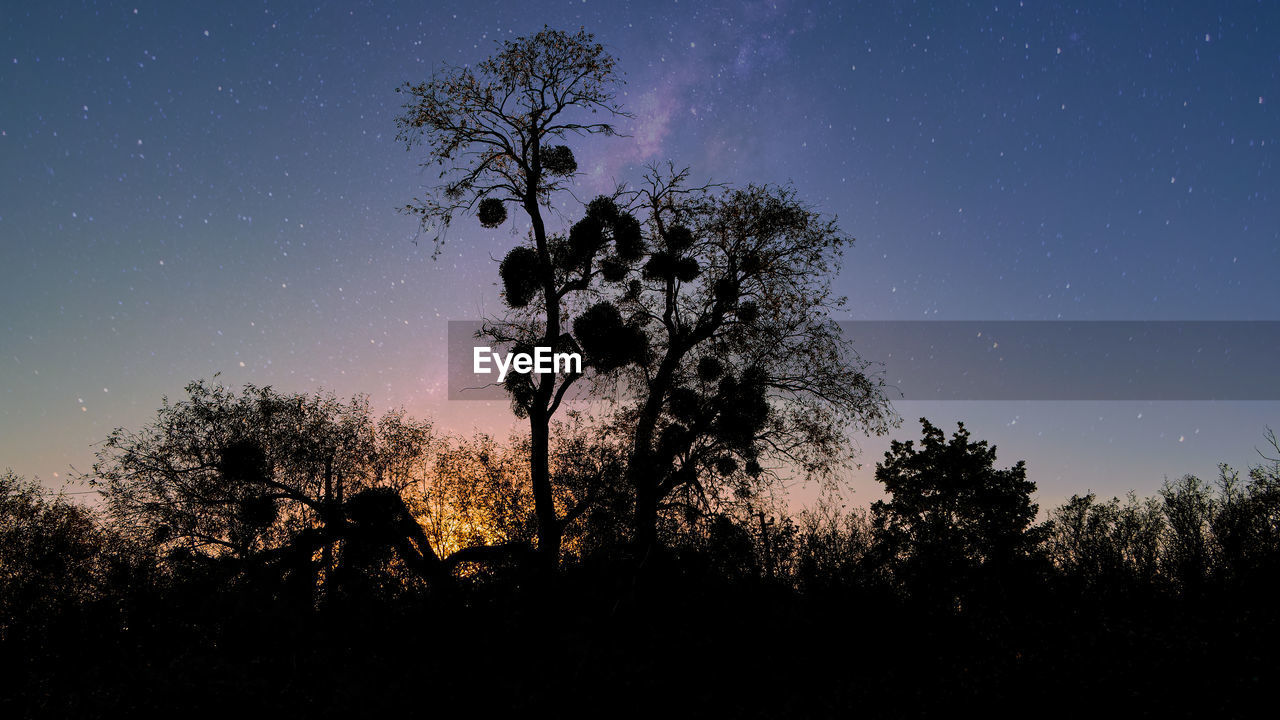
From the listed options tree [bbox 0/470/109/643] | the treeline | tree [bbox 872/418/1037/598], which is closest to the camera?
the treeline

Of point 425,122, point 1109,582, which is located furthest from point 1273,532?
point 425,122

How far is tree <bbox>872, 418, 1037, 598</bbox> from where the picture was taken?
101 ft

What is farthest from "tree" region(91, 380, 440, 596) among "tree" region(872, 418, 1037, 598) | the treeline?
"tree" region(872, 418, 1037, 598)

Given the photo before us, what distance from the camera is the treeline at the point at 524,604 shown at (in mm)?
13344

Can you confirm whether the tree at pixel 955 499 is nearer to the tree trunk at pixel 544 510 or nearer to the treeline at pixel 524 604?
the treeline at pixel 524 604

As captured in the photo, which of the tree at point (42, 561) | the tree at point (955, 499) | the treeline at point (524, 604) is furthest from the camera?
the tree at point (955, 499)

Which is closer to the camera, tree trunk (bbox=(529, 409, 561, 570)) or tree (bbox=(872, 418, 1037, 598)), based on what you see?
tree trunk (bbox=(529, 409, 561, 570))

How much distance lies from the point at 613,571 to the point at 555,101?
1417 centimetres

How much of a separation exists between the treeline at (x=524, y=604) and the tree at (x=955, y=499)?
919cm

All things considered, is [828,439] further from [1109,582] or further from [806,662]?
[1109,582]

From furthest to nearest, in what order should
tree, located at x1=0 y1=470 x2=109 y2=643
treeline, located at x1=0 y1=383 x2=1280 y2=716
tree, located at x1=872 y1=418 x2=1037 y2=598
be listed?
tree, located at x1=872 y1=418 x2=1037 y2=598
tree, located at x1=0 y1=470 x2=109 y2=643
treeline, located at x1=0 y1=383 x2=1280 y2=716

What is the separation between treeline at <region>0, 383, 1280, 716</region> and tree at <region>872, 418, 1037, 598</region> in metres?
9.19

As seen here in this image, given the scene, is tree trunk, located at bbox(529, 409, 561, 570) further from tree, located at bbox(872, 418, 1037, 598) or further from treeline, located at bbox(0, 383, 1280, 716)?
tree, located at bbox(872, 418, 1037, 598)

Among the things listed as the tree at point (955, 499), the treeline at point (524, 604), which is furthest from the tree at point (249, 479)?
the tree at point (955, 499)
